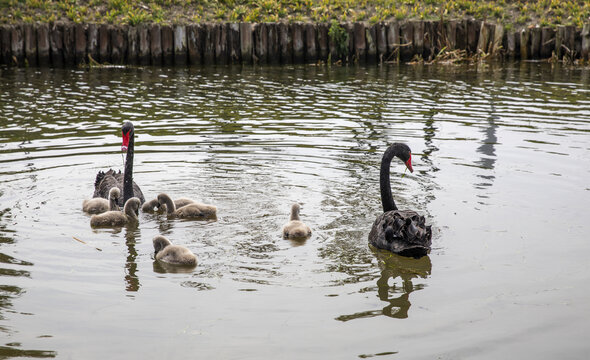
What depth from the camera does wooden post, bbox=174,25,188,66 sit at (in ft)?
62.6

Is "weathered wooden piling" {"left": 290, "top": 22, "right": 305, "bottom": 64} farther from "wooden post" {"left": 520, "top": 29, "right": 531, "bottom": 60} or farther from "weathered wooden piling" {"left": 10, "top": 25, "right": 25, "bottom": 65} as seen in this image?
"weathered wooden piling" {"left": 10, "top": 25, "right": 25, "bottom": 65}

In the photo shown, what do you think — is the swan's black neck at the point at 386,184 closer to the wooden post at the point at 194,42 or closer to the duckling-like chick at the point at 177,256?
the duckling-like chick at the point at 177,256

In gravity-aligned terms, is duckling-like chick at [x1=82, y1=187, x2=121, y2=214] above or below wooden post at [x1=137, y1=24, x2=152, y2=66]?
below

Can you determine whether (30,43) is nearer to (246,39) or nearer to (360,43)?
(246,39)

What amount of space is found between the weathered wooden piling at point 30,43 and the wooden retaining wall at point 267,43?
0.03 metres

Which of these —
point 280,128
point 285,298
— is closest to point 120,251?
point 285,298

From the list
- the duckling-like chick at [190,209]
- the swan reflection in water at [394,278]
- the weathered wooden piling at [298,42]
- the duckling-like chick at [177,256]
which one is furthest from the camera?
the weathered wooden piling at [298,42]

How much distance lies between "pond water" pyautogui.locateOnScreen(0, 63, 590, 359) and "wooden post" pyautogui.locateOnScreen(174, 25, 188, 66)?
20.5ft

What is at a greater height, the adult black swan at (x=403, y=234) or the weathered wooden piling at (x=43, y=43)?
the weathered wooden piling at (x=43, y=43)

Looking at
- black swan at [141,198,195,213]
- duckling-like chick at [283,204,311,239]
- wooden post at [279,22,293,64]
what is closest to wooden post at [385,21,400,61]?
wooden post at [279,22,293,64]

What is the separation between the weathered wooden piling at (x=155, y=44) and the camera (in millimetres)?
18938

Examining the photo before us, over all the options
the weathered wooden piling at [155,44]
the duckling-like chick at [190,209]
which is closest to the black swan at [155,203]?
the duckling-like chick at [190,209]

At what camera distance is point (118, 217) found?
6477 millimetres

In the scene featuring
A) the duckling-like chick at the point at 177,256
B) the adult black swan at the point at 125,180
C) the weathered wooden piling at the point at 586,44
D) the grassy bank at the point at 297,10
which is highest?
the grassy bank at the point at 297,10
